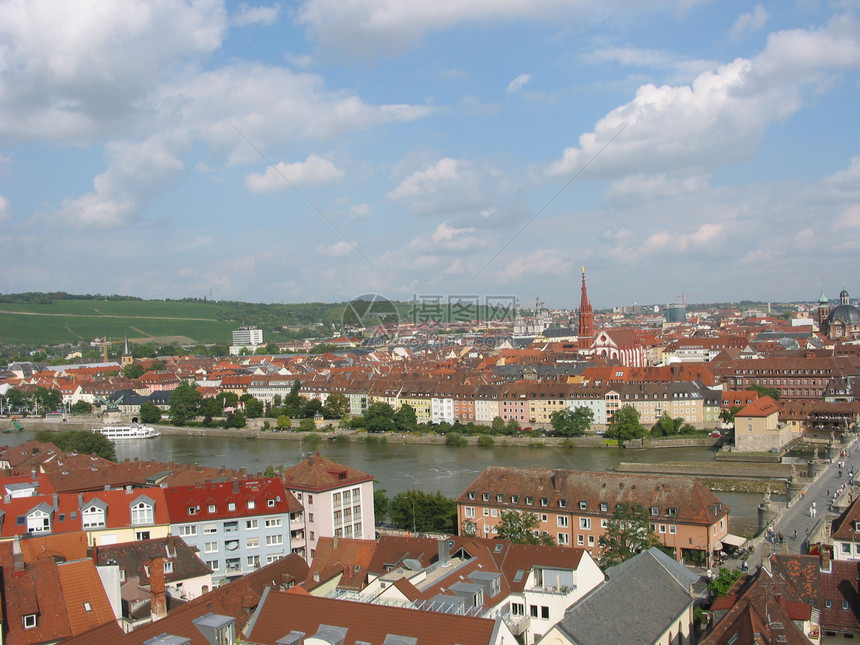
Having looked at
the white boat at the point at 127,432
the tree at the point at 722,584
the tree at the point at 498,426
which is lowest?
the white boat at the point at 127,432

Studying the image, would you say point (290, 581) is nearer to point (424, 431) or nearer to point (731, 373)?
point (424, 431)

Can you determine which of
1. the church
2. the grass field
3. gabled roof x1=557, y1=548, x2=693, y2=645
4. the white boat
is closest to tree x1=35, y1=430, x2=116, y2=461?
the white boat

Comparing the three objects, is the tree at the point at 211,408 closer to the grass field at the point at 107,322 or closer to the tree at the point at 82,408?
the tree at the point at 82,408

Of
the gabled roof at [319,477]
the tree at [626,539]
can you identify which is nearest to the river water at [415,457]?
the gabled roof at [319,477]

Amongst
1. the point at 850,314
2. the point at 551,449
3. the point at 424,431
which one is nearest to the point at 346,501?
the point at 551,449

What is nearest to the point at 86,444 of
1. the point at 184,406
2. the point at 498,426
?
the point at 498,426

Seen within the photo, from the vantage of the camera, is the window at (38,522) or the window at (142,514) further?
the window at (142,514)
